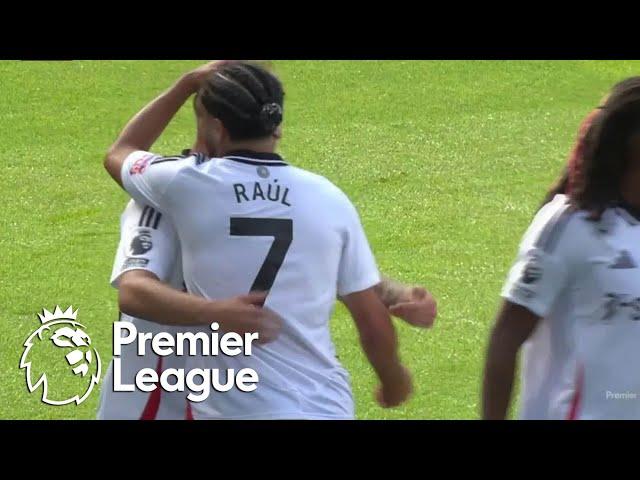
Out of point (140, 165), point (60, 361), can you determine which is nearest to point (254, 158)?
point (140, 165)

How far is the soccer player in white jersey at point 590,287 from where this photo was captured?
10.4ft

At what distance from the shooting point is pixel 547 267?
3.21 meters

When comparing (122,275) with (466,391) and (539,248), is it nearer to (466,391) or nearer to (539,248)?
(539,248)

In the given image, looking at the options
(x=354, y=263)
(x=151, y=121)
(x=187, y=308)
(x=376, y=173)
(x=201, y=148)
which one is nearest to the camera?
(x=187, y=308)

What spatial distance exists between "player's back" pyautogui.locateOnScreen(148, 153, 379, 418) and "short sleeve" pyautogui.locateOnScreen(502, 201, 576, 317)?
0.42 metres

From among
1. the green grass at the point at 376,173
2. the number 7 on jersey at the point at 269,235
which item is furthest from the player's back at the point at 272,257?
the green grass at the point at 376,173

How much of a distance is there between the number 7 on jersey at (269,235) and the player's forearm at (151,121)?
0.47 meters

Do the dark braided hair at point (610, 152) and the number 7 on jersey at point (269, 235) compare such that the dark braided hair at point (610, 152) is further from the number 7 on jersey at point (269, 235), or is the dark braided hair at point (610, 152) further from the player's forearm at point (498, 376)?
the number 7 on jersey at point (269, 235)

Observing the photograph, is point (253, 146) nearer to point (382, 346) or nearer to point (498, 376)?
point (382, 346)

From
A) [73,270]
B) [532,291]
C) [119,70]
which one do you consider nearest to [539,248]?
[532,291]

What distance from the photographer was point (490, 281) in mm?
7664

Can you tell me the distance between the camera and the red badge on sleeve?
3.40 m

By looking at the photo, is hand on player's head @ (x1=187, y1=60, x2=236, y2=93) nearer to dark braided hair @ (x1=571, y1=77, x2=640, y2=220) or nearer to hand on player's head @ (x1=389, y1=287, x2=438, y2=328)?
hand on player's head @ (x1=389, y1=287, x2=438, y2=328)

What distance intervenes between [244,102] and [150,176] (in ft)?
0.94
